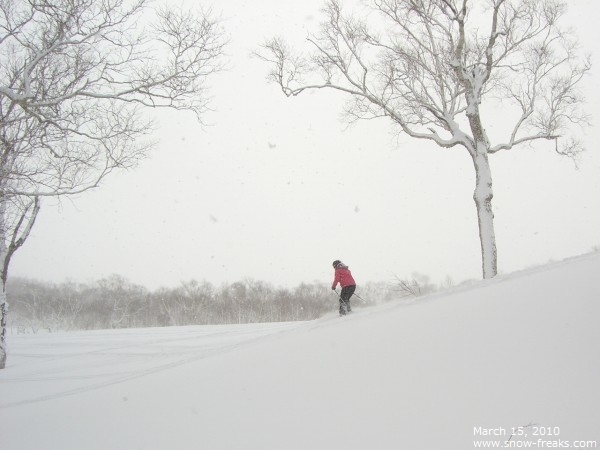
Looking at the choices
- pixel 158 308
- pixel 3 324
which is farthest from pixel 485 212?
pixel 158 308

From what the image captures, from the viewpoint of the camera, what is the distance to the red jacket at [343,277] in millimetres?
9727

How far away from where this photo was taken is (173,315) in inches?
1151

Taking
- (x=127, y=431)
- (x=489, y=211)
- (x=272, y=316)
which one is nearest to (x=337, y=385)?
(x=127, y=431)

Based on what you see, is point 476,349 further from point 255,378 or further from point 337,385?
point 255,378

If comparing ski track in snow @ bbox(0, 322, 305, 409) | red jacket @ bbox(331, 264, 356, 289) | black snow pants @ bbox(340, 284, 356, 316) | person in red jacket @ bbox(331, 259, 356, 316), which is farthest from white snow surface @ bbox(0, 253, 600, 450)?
red jacket @ bbox(331, 264, 356, 289)

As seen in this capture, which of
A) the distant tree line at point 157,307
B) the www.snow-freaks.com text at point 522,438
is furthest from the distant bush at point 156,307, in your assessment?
the www.snow-freaks.com text at point 522,438

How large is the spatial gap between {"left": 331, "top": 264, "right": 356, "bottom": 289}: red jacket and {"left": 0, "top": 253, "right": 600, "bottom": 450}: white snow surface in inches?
157

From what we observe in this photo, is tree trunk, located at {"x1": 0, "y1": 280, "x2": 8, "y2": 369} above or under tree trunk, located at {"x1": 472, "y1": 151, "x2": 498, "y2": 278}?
under

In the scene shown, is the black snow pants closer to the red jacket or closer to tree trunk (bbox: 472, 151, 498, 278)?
the red jacket

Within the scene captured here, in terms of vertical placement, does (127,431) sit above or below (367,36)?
below

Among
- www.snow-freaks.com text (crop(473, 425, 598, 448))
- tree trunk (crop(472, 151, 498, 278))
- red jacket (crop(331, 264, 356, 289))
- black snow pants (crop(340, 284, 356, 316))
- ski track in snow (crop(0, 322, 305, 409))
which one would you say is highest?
tree trunk (crop(472, 151, 498, 278))

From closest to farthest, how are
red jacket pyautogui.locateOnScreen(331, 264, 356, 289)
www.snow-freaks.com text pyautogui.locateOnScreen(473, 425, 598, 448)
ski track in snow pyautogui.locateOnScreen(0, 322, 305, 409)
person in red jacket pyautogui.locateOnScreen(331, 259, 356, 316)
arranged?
www.snow-freaks.com text pyautogui.locateOnScreen(473, 425, 598, 448), ski track in snow pyautogui.locateOnScreen(0, 322, 305, 409), person in red jacket pyautogui.locateOnScreen(331, 259, 356, 316), red jacket pyautogui.locateOnScreen(331, 264, 356, 289)

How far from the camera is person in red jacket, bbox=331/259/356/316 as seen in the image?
31.0 ft

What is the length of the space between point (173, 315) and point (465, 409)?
28832 mm
